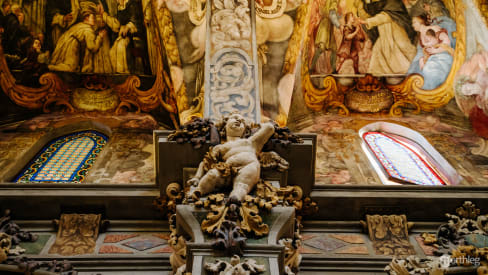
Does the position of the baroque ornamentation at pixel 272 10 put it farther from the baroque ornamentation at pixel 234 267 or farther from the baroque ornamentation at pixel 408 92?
the baroque ornamentation at pixel 234 267

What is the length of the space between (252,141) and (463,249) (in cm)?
253

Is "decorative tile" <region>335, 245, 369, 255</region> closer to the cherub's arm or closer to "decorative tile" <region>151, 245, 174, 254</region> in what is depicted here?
the cherub's arm

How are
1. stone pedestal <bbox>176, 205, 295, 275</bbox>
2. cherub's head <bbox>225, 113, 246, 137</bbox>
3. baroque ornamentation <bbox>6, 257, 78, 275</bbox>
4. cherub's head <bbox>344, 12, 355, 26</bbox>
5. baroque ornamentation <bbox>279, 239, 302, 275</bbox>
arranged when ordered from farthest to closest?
1. cherub's head <bbox>344, 12, 355, 26</bbox>
2. cherub's head <bbox>225, 113, 246, 137</bbox>
3. baroque ornamentation <bbox>6, 257, 78, 275</bbox>
4. baroque ornamentation <bbox>279, 239, 302, 275</bbox>
5. stone pedestal <bbox>176, 205, 295, 275</bbox>

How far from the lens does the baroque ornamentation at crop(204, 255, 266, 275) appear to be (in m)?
4.07

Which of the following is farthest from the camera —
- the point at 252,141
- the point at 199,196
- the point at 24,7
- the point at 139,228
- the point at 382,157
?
the point at 24,7

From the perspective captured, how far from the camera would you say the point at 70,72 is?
10562 millimetres

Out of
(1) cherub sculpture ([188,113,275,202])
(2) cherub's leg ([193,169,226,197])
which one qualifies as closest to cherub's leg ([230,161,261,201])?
(1) cherub sculpture ([188,113,275,202])

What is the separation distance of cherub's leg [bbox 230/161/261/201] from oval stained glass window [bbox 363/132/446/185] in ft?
11.5

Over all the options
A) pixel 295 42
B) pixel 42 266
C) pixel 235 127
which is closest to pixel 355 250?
pixel 235 127

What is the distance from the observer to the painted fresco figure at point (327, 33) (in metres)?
10.5

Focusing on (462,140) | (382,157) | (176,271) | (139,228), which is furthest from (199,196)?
(462,140)

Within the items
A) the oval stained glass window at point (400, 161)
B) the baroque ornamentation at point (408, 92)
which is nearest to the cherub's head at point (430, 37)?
the baroque ornamentation at point (408, 92)

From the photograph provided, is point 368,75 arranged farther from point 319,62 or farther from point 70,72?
point 70,72

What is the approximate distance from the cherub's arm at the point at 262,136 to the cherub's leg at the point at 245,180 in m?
0.33
